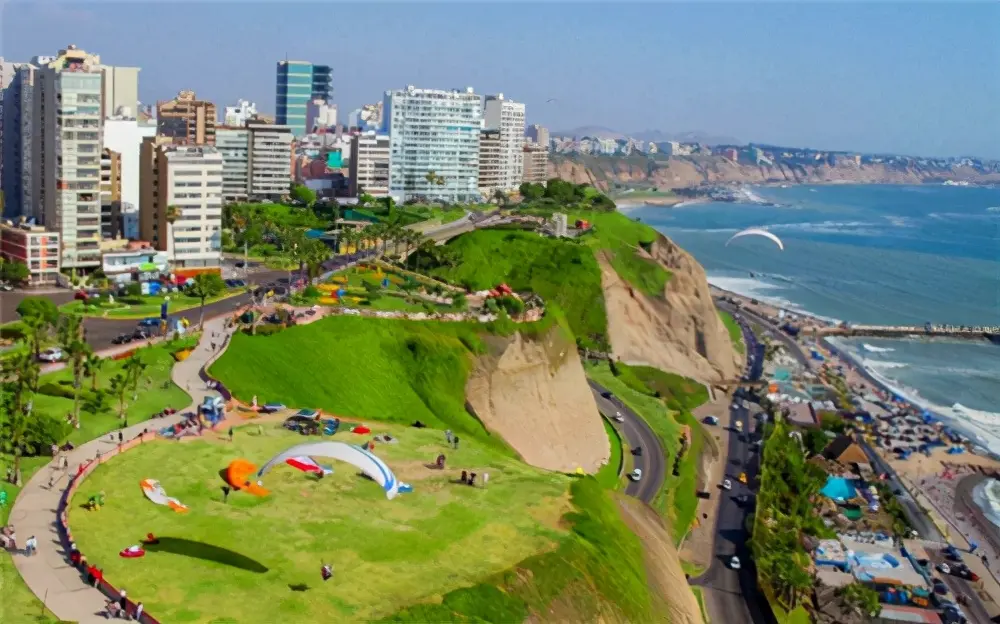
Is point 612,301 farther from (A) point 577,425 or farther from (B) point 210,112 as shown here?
(B) point 210,112

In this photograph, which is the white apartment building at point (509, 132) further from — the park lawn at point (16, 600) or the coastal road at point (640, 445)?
the park lawn at point (16, 600)

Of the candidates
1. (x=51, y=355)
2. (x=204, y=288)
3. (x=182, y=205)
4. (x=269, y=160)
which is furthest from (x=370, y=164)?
(x=51, y=355)

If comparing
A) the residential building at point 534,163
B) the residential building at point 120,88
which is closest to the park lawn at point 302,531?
the residential building at point 120,88

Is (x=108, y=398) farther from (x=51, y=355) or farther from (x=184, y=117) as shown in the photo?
(x=184, y=117)

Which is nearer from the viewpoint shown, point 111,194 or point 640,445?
point 640,445

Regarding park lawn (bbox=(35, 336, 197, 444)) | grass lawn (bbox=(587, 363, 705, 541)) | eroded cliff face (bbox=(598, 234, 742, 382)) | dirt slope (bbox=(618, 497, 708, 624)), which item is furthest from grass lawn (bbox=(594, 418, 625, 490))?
park lawn (bbox=(35, 336, 197, 444))

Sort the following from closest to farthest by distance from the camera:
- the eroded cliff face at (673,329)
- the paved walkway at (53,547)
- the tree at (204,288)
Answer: the paved walkway at (53,547) < the tree at (204,288) < the eroded cliff face at (673,329)

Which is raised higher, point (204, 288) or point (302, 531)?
point (204, 288)

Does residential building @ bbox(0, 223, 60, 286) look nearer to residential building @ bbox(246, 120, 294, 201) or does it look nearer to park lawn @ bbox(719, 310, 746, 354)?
residential building @ bbox(246, 120, 294, 201)
